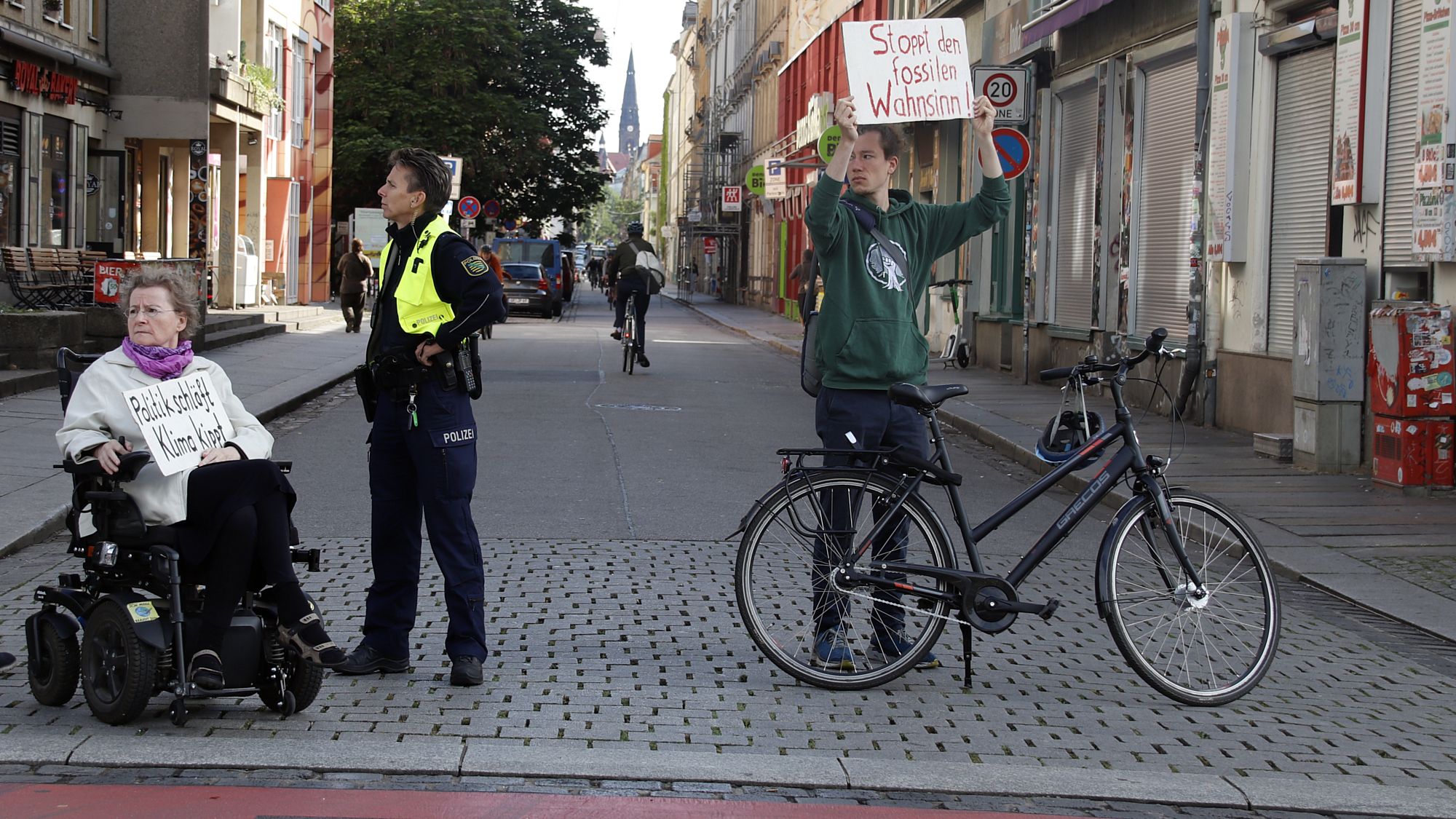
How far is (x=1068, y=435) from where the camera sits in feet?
18.9

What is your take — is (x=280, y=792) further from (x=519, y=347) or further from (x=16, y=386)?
(x=519, y=347)

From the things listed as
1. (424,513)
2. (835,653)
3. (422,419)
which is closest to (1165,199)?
(835,653)

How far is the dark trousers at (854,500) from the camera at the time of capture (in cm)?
575

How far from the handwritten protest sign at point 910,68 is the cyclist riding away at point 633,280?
48.5 feet

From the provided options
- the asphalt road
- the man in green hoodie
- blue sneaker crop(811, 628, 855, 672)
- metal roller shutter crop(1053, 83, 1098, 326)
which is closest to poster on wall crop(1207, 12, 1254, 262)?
metal roller shutter crop(1053, 83, 1098, 326)

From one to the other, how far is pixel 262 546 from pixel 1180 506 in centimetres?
302

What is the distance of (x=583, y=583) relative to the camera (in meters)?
7.54

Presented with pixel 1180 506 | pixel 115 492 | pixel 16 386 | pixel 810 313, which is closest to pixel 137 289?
pixel 115 492

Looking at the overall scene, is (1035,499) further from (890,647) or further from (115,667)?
(115,667)

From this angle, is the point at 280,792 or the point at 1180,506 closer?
the point at 280,792

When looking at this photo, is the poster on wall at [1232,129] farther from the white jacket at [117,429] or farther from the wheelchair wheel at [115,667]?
the wheelchair wheel at [115,667]

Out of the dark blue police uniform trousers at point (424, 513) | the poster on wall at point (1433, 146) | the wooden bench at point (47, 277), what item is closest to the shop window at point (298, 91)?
the wooden bench at point (47, 277)

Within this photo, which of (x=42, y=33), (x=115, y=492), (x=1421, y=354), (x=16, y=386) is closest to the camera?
(x=115, y=492)

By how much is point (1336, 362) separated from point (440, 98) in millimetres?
44562
